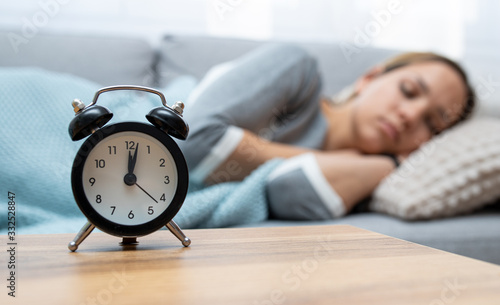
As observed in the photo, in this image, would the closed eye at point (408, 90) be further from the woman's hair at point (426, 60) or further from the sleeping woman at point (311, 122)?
the woman's hair at point (426, 60)

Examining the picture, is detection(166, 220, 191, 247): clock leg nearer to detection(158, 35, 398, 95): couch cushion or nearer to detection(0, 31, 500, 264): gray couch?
detection(0, 31, 500, 264): gray couch

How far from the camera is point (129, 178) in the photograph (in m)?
0.55

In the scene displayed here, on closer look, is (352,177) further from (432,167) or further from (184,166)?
(184,166)

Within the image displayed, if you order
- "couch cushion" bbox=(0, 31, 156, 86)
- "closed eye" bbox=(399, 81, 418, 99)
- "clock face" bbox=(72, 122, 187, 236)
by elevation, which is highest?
"clock face" bbox=(72, 122, 187, 236)

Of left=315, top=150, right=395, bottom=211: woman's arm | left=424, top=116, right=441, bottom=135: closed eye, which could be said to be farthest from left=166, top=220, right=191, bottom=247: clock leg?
left=424, top=116, right=441, bottom=135: closed eye

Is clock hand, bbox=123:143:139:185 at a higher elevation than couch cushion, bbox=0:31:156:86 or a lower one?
higher

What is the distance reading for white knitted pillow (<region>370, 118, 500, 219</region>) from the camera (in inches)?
45.4

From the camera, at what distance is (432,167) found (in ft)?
4.03

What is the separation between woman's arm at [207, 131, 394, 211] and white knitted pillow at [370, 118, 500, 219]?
0.04 m

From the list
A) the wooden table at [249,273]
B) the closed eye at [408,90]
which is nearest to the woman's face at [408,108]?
the closed eye at [408,90]

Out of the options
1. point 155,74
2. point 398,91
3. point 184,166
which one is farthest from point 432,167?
point 155,74

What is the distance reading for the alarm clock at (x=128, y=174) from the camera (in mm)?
530

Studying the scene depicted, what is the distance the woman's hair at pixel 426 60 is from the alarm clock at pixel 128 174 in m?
1.17

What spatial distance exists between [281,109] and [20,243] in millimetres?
941
